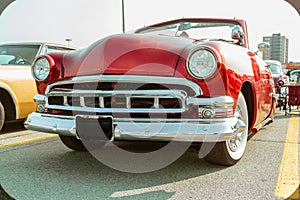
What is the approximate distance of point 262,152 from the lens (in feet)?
11.1

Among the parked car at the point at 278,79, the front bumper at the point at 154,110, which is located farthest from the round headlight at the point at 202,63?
the parked car at the point at 278,79

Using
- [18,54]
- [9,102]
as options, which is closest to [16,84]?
[9,102]

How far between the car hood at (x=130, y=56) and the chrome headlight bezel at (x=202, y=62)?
0.12 meters

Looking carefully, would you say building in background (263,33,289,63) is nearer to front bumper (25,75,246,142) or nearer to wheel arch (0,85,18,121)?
front bumper (25,75,246,142)

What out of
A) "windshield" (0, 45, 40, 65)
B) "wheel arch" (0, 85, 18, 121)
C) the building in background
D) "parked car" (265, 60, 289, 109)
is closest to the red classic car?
the building in background

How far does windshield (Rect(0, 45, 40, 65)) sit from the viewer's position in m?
5.09

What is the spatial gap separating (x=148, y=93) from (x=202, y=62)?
470 millimetres

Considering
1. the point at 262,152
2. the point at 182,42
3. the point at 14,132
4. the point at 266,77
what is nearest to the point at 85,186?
the point at 182,42

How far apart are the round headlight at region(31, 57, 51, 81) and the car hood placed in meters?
0.21

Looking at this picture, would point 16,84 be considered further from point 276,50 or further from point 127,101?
point 276,50

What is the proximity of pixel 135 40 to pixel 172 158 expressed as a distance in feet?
3.89

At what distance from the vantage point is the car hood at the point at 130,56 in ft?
8.09

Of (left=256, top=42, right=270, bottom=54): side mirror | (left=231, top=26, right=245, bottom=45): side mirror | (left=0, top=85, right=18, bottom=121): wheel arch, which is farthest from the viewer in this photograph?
(left=0, top=85, right=18, bottom=121): wheel arch

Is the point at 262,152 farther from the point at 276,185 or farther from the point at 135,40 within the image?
the point at 135,40
